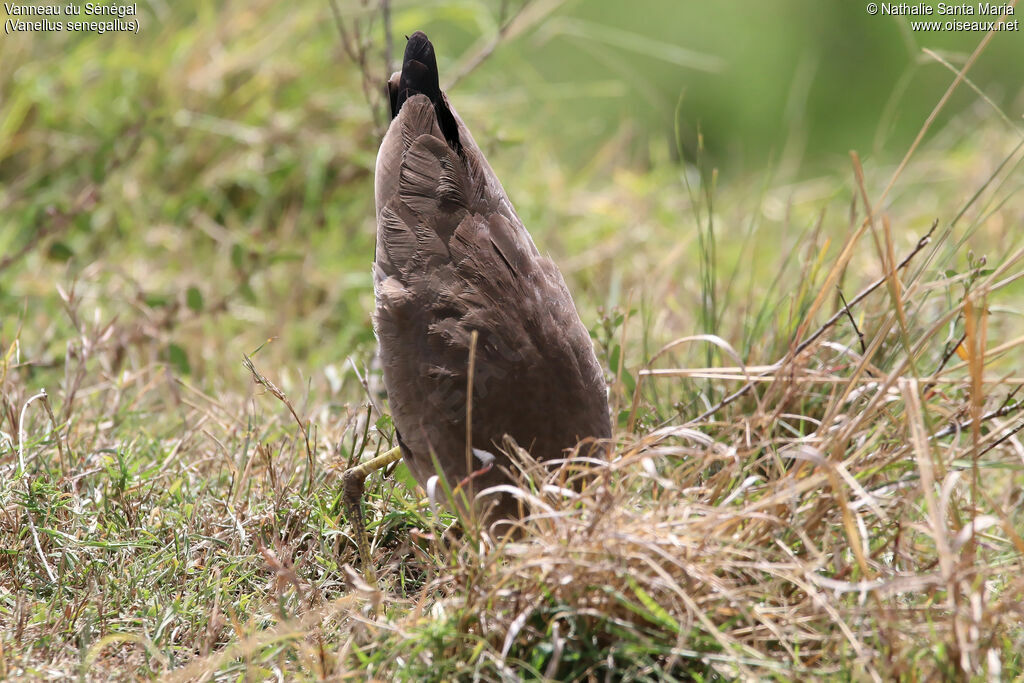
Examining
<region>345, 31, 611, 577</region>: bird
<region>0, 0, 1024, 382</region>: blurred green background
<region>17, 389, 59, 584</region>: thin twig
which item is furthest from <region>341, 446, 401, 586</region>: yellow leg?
<region>0, 0, 1024, 382</region>: blurred green background

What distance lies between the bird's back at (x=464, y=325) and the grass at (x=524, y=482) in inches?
5.4

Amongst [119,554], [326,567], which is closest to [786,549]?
[326,567]

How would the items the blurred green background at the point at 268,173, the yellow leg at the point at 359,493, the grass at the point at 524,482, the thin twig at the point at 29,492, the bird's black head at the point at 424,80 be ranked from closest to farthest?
1. the grass at the point at 524,482
2. the thin twig at the point at 29,492
3. the yellow leg at the point at 359,493
4. the bird's black head at the point at 424,80
5. the blurred green background at the point at 268,173

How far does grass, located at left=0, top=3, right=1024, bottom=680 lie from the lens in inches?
70.0

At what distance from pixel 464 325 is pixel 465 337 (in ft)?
0.10

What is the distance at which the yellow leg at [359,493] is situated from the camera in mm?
2182

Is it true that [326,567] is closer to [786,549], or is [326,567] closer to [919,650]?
[786,549]

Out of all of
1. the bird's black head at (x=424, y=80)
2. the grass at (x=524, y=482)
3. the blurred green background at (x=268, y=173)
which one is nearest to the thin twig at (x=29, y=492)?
the grass at (x=524, y=482)

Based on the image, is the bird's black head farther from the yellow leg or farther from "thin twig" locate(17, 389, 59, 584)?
"thin twig" locate(17, 389, 59, 584)

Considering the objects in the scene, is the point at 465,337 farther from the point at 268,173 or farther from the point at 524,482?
the point at 268,173

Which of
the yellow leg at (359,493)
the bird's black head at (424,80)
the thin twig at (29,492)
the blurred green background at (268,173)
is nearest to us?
the thin twig at (29,492)

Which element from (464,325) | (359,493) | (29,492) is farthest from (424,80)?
(29,492)

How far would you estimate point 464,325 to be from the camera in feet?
7.60

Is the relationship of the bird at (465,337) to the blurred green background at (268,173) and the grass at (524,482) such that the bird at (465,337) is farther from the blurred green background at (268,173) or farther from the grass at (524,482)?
the blurred green background at (268,173)
